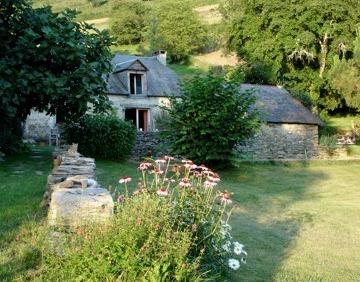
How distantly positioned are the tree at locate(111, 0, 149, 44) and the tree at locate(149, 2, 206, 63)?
14.8ft

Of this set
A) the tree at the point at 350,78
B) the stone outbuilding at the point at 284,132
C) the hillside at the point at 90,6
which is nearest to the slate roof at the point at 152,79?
the stone outbuilding at the point at 284,132

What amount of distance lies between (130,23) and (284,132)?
113 feet

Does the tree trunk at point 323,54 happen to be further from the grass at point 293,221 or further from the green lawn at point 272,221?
the green lawn at point 272,221

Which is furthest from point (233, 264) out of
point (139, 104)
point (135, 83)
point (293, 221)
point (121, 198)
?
point (135, 83)

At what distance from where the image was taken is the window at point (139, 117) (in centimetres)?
3034

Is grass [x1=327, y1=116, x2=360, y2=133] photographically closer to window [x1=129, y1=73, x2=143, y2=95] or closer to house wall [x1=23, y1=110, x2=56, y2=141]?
window [x1=129, y1=73, x2=143, y2=95]

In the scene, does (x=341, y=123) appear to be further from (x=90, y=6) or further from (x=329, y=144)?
(x=90, y=6)

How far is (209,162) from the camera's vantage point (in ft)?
58.4

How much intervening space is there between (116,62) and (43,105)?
61.6 feet

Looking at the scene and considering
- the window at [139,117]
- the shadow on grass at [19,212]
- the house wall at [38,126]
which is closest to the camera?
the shadow on grass at [19,212]

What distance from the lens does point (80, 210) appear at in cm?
519

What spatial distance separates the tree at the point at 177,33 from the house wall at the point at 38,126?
25.9 metres

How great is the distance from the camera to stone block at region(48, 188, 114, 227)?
5051 mm

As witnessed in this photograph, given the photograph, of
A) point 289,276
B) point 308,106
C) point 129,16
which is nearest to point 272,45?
point 308,106
